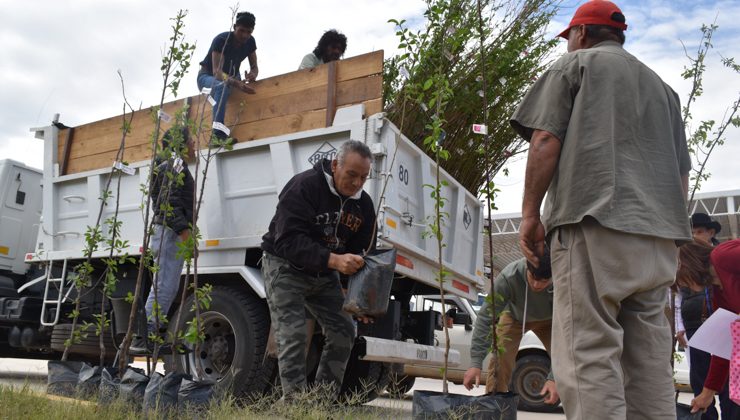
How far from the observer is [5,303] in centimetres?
758

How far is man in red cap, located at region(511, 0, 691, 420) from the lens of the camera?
2.37 metres

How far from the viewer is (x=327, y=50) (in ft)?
21.2

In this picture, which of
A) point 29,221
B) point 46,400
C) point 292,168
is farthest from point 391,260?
point 29,221

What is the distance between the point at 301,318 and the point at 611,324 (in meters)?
2.11

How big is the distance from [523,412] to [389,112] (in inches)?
169

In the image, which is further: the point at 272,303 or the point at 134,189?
the point at 134,189

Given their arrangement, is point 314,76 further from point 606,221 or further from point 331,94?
point 606,221

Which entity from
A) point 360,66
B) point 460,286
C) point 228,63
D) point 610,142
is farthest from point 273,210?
point 610,142

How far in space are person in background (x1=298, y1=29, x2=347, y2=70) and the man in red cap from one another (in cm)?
403

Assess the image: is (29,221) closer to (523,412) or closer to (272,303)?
(272,303)

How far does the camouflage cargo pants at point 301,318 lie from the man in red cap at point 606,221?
70.3 inches

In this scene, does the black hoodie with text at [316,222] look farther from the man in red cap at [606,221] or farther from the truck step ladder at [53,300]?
the truck step ladder at [53,300]

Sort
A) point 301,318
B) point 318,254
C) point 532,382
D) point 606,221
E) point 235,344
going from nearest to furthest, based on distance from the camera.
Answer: point 606,221 → point 318,254 → point 301,318 → point 235,344 → point 532,382

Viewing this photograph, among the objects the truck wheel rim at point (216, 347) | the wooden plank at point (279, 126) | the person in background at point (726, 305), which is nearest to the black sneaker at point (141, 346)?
the truck wheel rim at point (216, 347)
